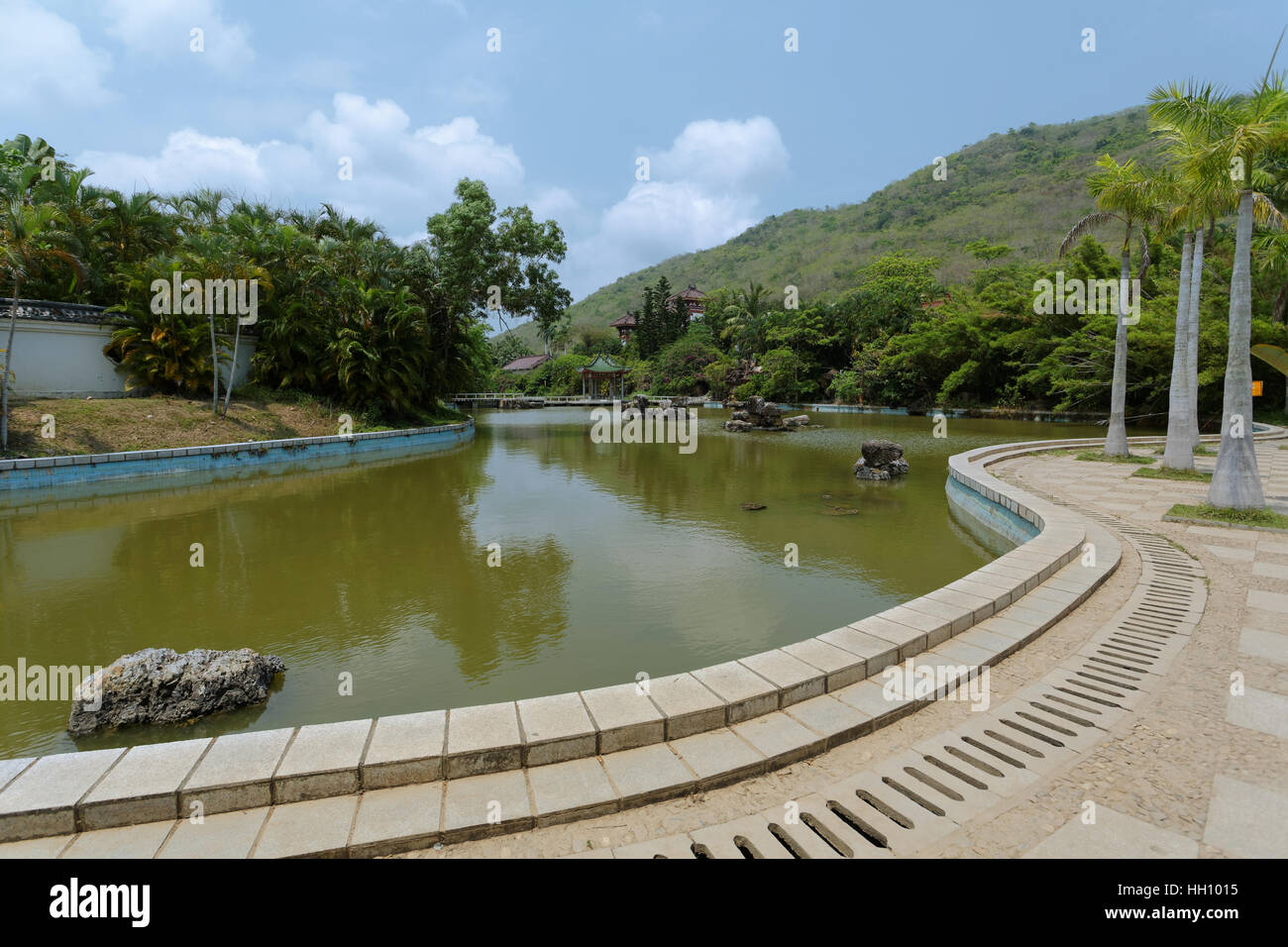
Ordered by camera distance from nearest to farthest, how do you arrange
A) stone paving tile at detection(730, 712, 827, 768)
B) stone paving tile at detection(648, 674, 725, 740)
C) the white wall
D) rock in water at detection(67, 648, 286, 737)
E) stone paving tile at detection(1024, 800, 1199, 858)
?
stone paving tile at detection(1024, 800, 1199, 858) → stone paving tile at detection(730, 712, 827, 768) → stone paving tile at detection(648, 674, 725, 740) → rock in water at detection(67, 648, 286, 737) → the white wall

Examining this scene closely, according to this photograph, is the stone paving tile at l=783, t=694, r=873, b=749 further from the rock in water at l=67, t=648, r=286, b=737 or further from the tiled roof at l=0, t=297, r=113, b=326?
the tiled roof at l=0, t=297, r=113, b=326

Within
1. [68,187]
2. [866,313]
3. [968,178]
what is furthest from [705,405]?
[968,178]

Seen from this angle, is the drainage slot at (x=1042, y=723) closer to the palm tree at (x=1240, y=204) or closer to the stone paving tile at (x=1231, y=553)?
the stone paving tile at (x=1231, y=553)

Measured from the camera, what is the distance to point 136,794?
2.31 metres

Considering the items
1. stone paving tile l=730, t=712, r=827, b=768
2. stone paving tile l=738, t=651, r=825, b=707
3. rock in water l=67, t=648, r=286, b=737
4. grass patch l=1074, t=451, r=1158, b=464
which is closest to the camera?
stone paving tile l=730, t=712, r=827, b=768

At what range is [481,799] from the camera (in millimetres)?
2434

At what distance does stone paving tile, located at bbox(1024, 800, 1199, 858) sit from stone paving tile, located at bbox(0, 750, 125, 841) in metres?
3.75

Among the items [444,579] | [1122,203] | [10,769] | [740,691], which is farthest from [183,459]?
[1122,203]

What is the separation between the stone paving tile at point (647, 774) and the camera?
8.20 ft

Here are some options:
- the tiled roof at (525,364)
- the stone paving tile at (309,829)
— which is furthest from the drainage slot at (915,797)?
the tiled roof at (525,364)

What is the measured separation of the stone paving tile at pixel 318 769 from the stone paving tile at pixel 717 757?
1475 millimetres

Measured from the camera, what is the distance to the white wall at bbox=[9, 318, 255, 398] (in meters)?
15.3

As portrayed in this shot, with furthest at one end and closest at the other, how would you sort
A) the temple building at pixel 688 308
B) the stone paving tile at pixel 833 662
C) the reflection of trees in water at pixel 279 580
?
the temple building at pixel 688 308 < the reflection of trees in water at pixel 279 580 < the stone paving tile at pixel 833 662

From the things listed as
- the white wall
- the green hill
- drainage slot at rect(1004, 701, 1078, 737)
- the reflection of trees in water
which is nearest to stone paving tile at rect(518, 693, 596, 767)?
the reflection of trees in water
